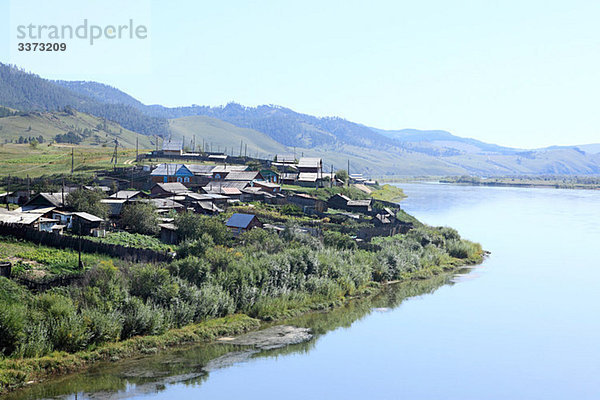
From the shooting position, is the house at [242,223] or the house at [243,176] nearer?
the house at [242,223]

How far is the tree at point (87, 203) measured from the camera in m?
38.8

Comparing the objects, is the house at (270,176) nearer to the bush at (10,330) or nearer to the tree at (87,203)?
the tree at (87,203)

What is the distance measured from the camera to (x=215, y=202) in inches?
1961

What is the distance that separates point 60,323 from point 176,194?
3206 centimetres

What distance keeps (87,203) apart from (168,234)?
6.60 m

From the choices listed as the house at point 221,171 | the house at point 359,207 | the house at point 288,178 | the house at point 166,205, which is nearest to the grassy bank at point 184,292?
the house at point 166,205

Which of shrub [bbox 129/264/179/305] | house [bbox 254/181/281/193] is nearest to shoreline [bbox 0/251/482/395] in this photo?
shrub [bbox 129/264/179/305]

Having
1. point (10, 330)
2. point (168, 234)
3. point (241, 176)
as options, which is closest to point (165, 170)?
point (241, 176)

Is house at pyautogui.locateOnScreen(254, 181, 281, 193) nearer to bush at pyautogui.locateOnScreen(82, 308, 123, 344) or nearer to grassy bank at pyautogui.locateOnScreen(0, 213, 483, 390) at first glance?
grassy bank at pyautogui.locateOnScreen(0, 213, 483, 390)

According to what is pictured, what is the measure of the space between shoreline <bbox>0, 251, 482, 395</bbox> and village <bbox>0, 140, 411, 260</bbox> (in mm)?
8668

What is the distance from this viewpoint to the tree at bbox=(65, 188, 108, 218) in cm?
3875

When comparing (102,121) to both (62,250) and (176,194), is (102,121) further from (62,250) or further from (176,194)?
(62,250)

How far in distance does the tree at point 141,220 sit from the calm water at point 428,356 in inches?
586

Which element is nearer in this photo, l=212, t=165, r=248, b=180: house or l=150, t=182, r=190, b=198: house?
l=150, t=182, r=190, b=198: house
